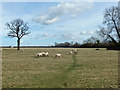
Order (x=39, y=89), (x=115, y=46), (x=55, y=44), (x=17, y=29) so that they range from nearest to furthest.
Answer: (x=39, y=89) < (x=17, y=29) < (x=115, y=46) < (x=55, y=44)

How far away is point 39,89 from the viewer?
5664 millimetres

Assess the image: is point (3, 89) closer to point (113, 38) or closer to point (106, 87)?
point (106, 87)

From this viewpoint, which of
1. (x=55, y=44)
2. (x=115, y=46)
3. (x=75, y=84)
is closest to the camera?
(x=75, y=84)

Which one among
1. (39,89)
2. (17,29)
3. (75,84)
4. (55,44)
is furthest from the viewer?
(55,44)

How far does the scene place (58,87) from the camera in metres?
5.88

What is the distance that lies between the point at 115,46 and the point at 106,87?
164 feet

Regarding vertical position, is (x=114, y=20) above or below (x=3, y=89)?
above

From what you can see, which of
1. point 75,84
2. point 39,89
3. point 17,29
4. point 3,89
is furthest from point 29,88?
point 17,29

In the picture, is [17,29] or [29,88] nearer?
[29,88]

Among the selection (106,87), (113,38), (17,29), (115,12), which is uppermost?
(115,12)

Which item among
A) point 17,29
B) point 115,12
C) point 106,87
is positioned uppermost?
point 115,12

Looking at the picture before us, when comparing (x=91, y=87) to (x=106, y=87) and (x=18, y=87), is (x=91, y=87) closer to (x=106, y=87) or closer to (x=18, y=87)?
(x=106, y=87)

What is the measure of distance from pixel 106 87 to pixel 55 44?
118149 millimetres

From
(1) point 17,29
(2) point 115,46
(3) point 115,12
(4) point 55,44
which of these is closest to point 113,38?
(2) point 115,46
